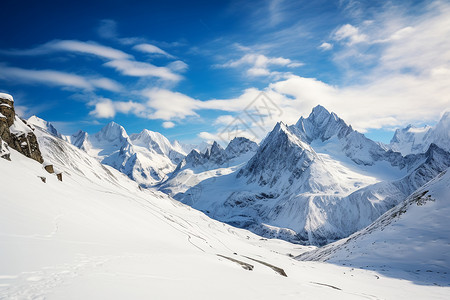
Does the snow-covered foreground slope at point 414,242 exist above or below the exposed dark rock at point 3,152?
below

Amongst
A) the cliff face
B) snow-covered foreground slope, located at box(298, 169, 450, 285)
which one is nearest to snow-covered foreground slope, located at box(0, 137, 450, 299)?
snow-covered foreground slope, located at box(298, 169, 450, 285)

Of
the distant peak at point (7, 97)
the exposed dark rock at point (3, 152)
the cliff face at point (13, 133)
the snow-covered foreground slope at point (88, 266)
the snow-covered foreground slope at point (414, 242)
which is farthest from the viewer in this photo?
the distant peak at point (7, 97)

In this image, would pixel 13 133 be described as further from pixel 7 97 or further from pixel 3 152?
pixel 3 152

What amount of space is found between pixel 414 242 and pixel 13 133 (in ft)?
207

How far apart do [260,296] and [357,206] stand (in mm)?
197719

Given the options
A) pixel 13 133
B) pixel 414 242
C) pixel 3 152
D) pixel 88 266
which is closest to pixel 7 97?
pixel 13 133

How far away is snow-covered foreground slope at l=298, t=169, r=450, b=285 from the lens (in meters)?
34.0

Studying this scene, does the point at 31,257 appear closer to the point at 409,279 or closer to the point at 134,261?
the point at 134,261

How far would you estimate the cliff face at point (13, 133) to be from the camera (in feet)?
113

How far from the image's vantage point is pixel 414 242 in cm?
3850

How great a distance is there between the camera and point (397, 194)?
175 meters

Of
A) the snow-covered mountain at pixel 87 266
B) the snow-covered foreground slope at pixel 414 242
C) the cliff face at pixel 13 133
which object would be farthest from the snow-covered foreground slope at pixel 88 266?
the cliff face at pixel 13 133

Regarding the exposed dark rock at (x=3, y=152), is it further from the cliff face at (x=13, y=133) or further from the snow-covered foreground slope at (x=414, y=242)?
the snow-covered foreground slope at (x=414, y=242)

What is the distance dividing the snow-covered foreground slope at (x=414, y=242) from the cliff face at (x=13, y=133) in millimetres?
52268
